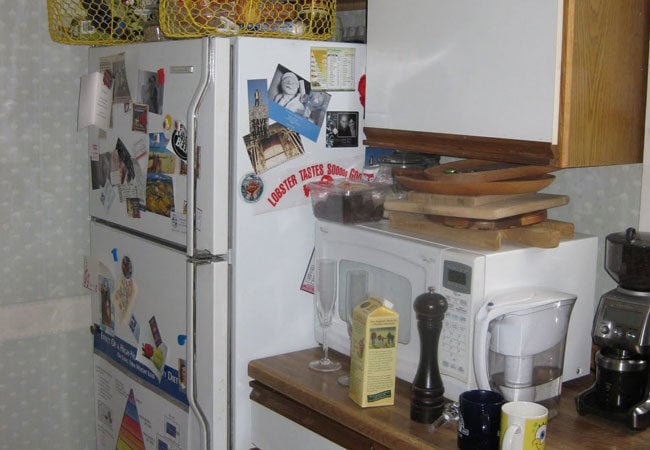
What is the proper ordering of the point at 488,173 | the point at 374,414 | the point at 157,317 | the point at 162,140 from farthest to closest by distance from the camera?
the point at 157,317 < the point at 162,140 < the point at 488,173 < the point at 374,414

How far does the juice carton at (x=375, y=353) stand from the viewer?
1744 mm

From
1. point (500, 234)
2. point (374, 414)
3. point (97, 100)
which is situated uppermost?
point (97, 100)

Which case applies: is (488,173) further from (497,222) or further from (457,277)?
(457,277)

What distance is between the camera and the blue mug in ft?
5.02

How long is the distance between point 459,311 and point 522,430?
1.13 feet

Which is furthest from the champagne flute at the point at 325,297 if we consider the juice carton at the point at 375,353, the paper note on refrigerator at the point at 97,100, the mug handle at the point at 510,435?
the paper note on refrigerator at the point at 97,100

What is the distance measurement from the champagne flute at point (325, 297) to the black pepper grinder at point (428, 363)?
35cm

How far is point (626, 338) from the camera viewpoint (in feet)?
5.29

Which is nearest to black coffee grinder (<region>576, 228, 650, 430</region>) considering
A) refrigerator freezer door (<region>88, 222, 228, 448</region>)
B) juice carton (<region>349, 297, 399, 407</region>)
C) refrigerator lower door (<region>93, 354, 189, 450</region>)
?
juice carton (<region>349, 297, 399, 407</region>)

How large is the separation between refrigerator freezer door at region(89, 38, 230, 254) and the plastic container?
0.26 metres

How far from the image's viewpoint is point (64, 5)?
2582mm

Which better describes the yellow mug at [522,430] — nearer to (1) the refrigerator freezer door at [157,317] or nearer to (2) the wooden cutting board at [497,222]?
(2) the wooden cutting board at [497,222]

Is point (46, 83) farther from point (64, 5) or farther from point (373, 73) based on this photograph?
point (373, 73)

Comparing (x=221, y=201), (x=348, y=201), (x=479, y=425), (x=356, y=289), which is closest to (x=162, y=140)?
(x=221, y=201)
